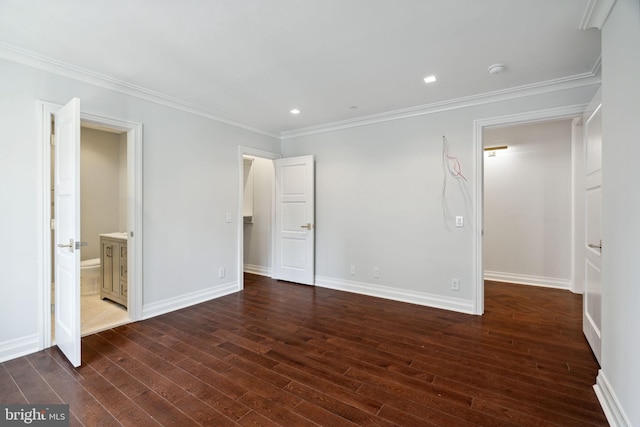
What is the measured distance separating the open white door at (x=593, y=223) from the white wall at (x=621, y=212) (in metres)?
0.52

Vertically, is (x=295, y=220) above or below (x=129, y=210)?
below

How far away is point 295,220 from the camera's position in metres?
4.89

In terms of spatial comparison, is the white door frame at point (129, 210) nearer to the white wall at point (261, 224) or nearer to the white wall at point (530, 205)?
the white wall at point (261, 224)

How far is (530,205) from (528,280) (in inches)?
48.4

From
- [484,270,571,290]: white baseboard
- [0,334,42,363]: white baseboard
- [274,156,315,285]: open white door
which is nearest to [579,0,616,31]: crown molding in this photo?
[274,156,315,285]: open white door

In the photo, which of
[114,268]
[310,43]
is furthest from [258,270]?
[310,43]

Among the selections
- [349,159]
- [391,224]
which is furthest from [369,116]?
[391,224]

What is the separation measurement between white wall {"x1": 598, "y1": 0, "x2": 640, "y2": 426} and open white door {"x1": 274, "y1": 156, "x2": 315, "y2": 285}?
3.43 meters

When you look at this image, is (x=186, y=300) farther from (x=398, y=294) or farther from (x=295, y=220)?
(x=398, y=294)

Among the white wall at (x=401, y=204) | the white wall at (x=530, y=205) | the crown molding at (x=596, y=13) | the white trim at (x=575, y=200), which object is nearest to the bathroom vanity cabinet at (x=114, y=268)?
the white wall at (x=401, y=204)

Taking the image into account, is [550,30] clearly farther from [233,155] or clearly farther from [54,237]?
[54,237]

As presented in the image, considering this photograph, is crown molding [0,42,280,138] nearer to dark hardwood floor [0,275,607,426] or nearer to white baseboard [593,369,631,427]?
dark hardwood floor [0,275,607,426]

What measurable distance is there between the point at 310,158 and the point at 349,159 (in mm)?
634

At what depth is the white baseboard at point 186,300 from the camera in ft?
11.1
